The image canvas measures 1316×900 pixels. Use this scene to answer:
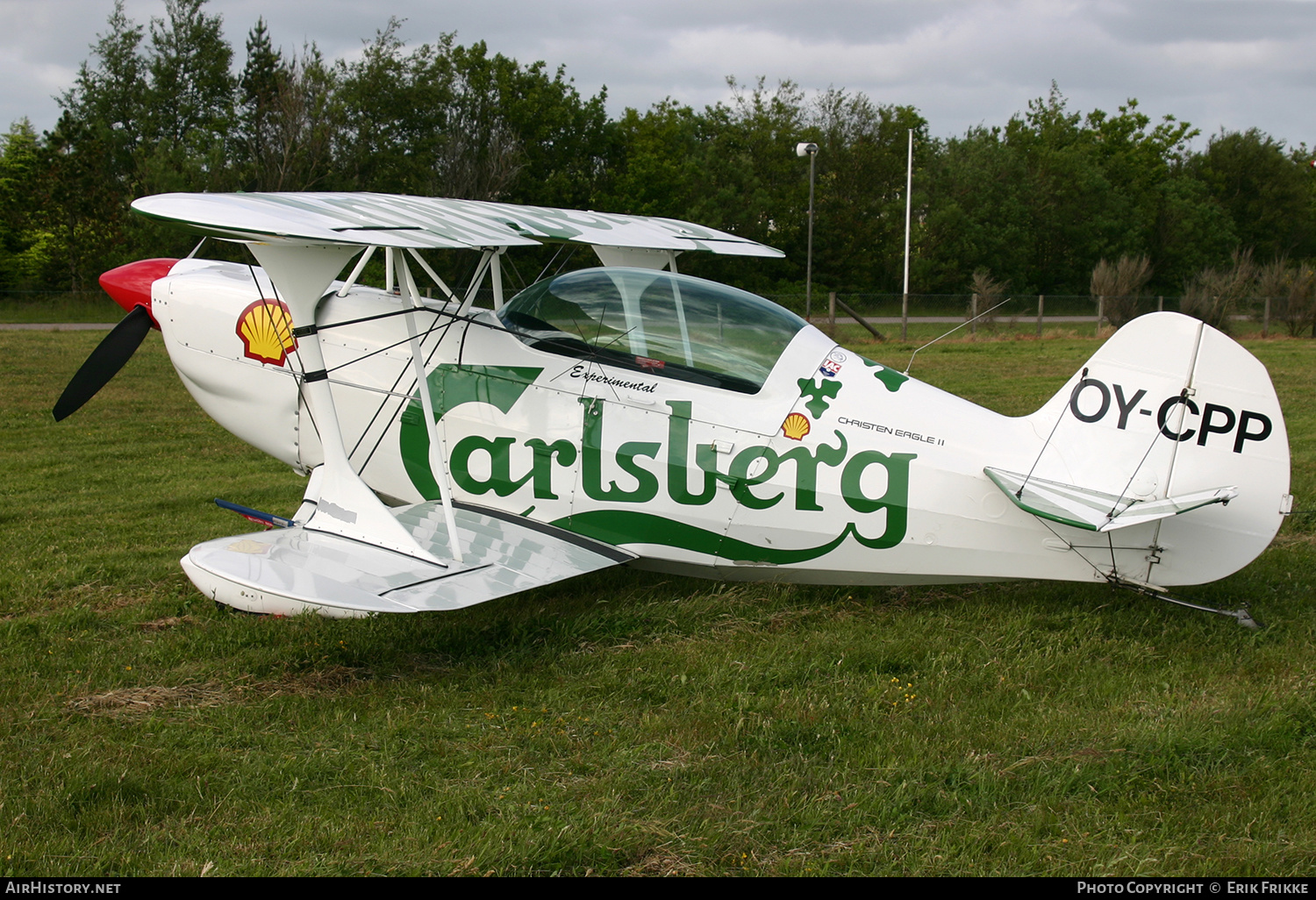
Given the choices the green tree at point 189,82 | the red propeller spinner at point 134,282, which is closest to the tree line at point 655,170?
the green tree at point 189,82

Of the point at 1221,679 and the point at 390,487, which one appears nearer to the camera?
the point at 1221,679

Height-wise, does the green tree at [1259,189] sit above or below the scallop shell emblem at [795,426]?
above

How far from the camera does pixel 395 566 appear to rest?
16.4 feet

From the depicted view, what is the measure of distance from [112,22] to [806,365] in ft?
165

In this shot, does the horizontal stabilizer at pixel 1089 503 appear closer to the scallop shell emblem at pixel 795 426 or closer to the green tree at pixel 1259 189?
the scallop shell emblem at pixel 795 426

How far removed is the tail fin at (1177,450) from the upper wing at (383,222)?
2783 millimetres

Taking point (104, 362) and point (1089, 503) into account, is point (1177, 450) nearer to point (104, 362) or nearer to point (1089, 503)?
point (1089, 503)

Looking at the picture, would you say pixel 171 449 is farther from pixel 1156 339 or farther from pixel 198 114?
pixel 198 114

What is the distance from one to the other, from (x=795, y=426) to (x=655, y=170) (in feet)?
122

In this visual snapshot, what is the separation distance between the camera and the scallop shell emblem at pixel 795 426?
5277 millimetres

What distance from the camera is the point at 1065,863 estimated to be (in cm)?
323

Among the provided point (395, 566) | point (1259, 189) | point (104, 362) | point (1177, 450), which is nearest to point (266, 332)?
point (104, 362)

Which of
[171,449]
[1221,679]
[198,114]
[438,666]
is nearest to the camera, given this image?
[1221,679]

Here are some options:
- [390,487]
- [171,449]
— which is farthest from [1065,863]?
[171,449]
